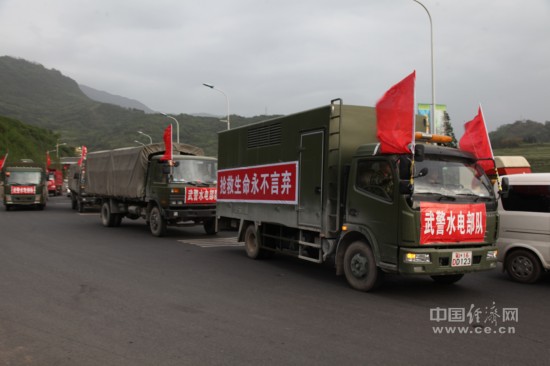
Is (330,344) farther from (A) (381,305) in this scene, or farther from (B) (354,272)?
(B) (354,272)

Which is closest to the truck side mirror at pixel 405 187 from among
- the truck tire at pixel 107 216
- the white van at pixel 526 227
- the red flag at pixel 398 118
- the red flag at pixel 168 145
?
the red flag at pixel 398 118

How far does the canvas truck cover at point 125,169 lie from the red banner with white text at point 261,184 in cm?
427

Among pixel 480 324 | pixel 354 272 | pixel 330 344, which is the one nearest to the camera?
pixel 330 344

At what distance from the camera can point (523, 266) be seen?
27.4ft

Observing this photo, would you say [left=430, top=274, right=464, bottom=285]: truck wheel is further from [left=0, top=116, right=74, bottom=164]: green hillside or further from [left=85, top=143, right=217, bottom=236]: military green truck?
[left=0, top=116, right=74, bottom=164]: green hillside

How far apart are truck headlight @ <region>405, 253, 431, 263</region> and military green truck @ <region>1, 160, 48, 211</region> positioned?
85.4ft

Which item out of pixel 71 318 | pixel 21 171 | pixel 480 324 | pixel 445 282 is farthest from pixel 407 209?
pixel 21 171

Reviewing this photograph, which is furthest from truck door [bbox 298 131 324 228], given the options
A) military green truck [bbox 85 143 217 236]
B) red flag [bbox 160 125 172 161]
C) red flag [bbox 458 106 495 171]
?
red flag [bbox 160 125 172 161]

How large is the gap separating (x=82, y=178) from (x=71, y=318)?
21.8 meters

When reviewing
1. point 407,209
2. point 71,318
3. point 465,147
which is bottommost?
point 71,318

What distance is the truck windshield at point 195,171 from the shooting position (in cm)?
1478

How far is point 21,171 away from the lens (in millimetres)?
27688

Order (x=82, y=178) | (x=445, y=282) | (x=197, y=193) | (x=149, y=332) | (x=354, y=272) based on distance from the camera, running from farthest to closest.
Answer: (x=82, y=178), (x=197, y=193), (x=445, y=282), (x=354, y=272), (x=149, y=332)

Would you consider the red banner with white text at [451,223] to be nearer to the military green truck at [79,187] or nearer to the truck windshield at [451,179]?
the truck windshield at [451,179]
